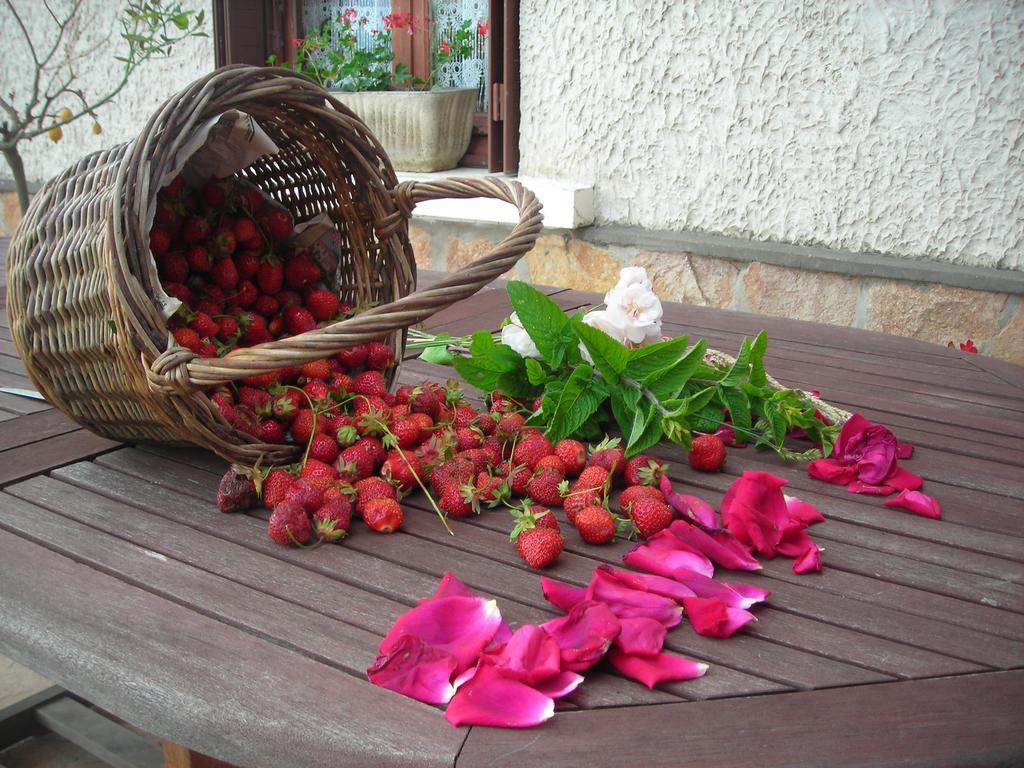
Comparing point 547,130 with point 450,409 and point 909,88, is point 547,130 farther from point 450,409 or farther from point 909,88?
point 450,409

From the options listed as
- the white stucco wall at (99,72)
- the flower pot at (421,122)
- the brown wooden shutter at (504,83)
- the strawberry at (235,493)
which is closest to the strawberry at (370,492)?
the strawberry at (235,493)

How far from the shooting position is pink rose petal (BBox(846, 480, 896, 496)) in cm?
109

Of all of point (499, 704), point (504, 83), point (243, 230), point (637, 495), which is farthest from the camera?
point (504, 83)

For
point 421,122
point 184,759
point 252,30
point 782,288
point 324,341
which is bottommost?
point 184,759

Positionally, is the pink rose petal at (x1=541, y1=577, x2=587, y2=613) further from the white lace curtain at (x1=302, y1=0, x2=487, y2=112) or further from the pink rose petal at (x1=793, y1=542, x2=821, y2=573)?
the white lace curtain at (x1=302, y1=0, x2=487, y2=112)

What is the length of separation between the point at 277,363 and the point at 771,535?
518 millimetres

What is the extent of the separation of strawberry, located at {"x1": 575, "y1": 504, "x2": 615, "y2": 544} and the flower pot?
251cm

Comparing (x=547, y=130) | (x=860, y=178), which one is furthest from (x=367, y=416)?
(x=547, y=130)

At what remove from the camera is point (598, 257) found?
2945mm

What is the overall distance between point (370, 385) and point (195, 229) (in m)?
0.29

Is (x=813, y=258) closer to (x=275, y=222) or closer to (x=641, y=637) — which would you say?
(x=275, y=222)

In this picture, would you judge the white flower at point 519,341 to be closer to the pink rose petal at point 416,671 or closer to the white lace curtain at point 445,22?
the pink rose petal at point 416,671

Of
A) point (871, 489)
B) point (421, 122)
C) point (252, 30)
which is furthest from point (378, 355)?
point (252, 30)

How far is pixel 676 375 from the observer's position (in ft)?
3.76
